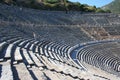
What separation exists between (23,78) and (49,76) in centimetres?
144

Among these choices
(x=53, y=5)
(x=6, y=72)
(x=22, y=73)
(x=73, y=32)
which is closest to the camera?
(x=6, y=72)

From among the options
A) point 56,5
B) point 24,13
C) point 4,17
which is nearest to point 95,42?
point 24,13

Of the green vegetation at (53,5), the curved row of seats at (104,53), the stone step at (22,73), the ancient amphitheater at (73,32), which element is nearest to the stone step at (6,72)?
the stone step at (22,73)

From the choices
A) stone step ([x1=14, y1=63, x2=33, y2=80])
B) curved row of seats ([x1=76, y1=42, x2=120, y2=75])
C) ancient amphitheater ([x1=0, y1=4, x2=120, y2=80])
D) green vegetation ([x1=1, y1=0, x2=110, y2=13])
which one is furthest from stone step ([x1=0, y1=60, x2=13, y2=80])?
green vegetation ([x1=1, y1=0, x2=110, y2=13])

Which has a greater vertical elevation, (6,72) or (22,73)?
(6,72)

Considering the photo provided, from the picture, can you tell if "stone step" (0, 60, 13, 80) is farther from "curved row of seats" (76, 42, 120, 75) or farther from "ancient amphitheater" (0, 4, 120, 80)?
"curved row of seats" (76, 42, 120, 75)

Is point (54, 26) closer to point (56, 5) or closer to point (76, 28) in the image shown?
point (76, 28)

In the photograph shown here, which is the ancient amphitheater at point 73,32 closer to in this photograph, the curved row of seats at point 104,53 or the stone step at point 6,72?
the curved row of seats at point 104,53

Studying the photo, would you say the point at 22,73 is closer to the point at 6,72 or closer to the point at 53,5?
the point at 6,72

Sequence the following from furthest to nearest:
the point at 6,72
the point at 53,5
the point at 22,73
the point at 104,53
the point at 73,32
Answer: the point at 53,5
the point at 73,32
the point at 104,53
the point at 22,73
the point at 6,72

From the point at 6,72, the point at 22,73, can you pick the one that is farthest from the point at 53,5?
the point at 6,72

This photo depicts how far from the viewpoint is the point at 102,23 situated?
47625 mm

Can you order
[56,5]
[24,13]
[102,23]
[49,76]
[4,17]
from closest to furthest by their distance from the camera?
1. [49,76]
2. [4,17]
3. [24,13]
4. [102,23]
5. [56,5]

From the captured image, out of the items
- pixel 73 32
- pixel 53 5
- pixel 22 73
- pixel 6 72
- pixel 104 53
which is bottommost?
pixel 104 53
